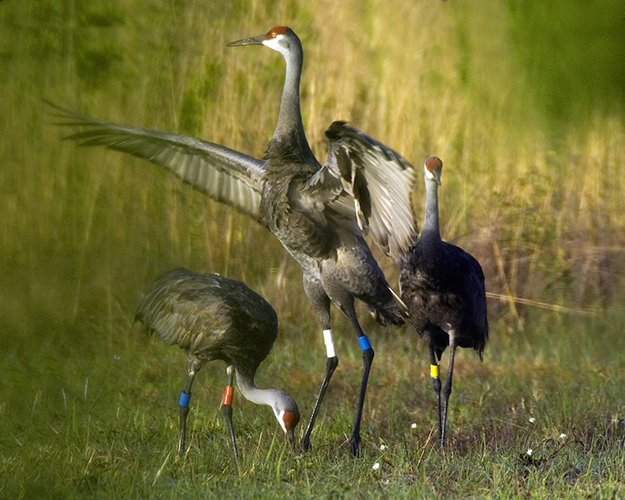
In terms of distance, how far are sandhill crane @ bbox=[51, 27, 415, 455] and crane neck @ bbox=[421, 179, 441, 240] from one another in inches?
13.8

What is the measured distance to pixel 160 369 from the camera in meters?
6.46

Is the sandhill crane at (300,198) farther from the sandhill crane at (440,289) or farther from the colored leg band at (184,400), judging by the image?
the colored leg band at (184,400)

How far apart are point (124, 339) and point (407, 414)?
6.26 ft

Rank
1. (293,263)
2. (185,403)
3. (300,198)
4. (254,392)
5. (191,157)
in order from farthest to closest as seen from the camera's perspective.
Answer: (293,263) < (191,157) < (254,392) < (185,403) < (300,198)

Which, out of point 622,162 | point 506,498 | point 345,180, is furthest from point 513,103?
point 506,498

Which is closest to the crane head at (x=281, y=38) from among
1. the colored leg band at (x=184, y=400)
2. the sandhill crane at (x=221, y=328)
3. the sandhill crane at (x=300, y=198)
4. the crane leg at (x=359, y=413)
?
the sandhill crane at (x=300, y=198)

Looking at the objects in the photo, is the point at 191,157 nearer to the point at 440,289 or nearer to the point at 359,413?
the point at 440,289

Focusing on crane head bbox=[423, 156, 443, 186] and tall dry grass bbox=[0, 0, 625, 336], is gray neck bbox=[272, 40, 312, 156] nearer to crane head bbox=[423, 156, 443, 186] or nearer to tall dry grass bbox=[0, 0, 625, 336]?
crane head bbox=[423, 156, 443, 186]

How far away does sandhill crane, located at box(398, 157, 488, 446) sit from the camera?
5.26 meters

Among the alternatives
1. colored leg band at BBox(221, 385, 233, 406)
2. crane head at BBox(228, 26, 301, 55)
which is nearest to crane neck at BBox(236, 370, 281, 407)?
colored leg band at BBox(221, 385, 233, 406)

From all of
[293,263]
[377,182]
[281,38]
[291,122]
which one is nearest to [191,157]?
[291,122]

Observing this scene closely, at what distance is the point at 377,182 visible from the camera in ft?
14.6

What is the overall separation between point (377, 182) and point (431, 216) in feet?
3.39

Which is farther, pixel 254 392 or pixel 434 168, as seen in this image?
pixel 434 168
